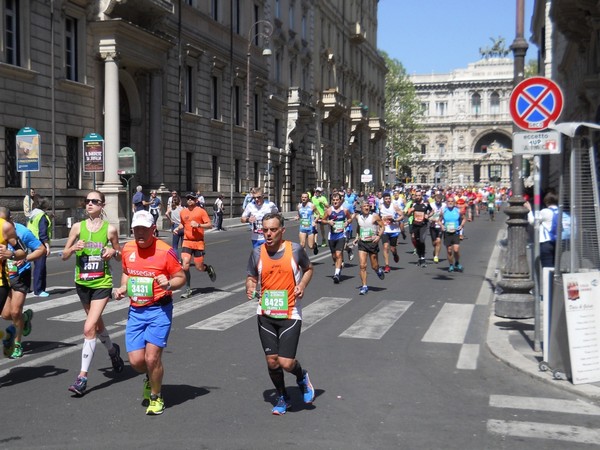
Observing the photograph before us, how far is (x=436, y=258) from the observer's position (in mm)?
20375

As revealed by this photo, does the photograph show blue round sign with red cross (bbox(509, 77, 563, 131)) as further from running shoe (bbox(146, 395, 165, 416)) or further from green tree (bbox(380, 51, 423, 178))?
green tree (bbox(380, 51, 423, 178))

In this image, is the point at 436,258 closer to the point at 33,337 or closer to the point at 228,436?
the point at 33,337

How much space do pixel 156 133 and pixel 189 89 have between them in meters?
4.74

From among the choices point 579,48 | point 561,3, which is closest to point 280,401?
point 561,3

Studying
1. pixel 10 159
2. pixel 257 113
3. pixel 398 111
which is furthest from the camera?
pixel 398 111

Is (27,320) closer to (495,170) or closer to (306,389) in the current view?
(306,389)

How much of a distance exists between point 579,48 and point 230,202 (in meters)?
18.5

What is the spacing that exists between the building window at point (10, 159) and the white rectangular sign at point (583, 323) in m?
19.9

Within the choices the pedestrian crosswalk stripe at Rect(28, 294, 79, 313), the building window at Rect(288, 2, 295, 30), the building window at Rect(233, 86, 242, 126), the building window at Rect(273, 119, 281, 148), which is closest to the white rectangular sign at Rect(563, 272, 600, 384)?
the pedestrian crosswalk stripe at Rect(28, 294, 79, 313)

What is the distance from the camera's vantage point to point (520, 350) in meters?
9.04

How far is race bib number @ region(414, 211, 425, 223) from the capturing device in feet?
64.6

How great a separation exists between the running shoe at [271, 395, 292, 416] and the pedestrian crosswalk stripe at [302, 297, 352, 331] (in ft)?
13.6

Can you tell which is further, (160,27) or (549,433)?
(160,27)

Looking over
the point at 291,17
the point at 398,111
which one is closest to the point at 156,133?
the point at 291,17
